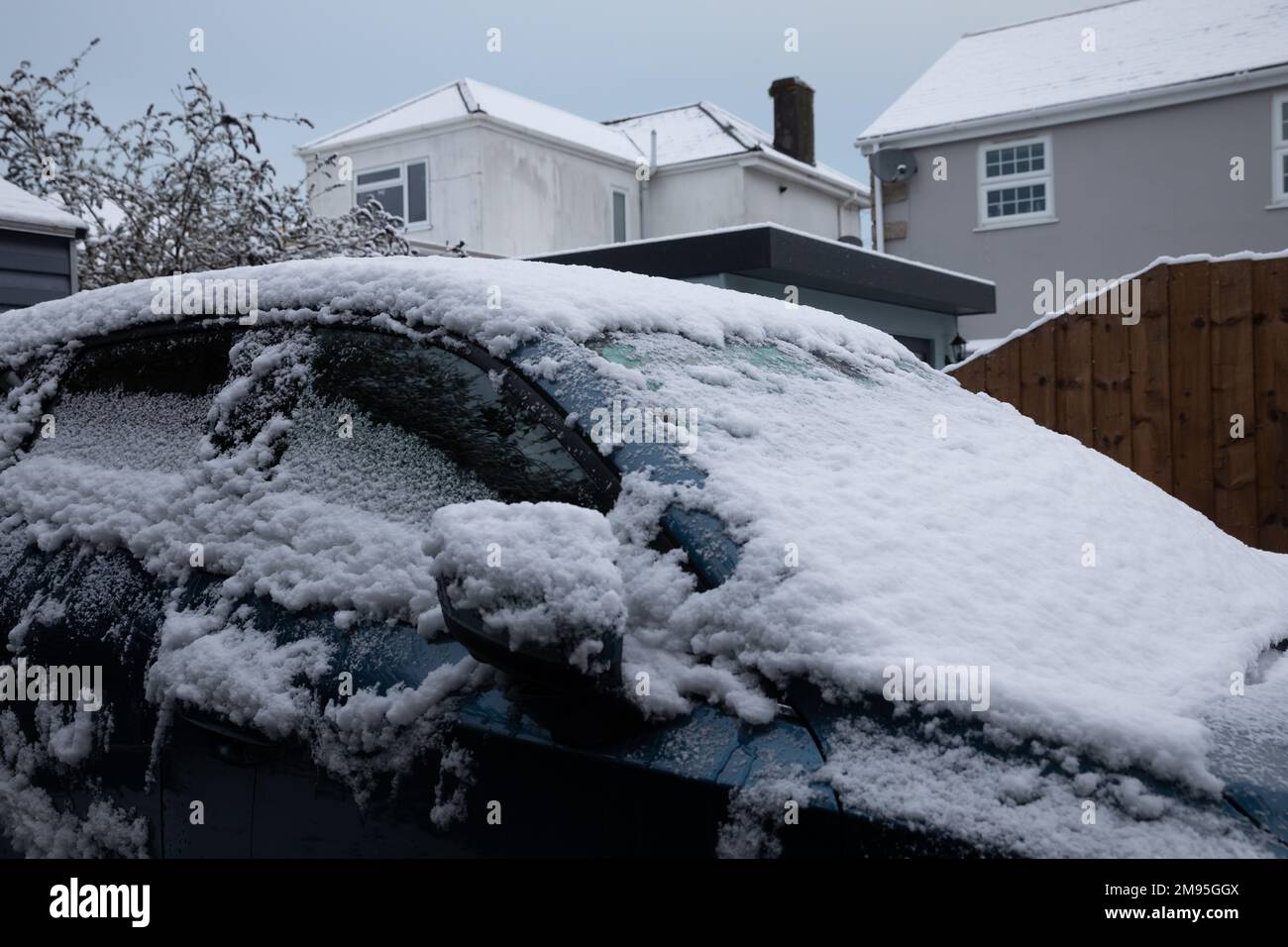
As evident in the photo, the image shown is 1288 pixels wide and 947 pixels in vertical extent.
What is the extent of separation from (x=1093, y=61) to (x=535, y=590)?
832 inches

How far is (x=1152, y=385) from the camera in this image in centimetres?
639

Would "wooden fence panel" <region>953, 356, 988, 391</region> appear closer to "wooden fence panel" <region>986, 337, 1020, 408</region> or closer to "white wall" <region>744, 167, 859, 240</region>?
"wooden fence panel" <region>986, 337, 1020, 408</region>

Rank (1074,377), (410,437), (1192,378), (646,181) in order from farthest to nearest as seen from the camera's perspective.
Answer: (646,181)
(1074,377)
(1192,378)
(410,437)

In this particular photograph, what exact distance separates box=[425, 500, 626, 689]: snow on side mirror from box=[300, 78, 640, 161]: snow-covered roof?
2032 centimetres

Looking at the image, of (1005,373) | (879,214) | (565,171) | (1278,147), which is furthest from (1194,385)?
(565,171)

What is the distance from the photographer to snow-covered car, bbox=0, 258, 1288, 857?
1.49 meters

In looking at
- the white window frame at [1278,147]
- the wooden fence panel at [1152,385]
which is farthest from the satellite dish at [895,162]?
the wooden fence panel at [1152,385]

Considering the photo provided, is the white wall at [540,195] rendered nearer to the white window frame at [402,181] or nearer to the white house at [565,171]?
the white house at [565,171]

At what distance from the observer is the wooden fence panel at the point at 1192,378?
6.20m

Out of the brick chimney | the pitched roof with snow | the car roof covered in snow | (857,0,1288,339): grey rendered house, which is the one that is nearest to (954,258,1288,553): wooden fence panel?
the car roof covered in snow

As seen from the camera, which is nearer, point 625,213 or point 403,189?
point 403,189

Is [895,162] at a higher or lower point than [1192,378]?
higher

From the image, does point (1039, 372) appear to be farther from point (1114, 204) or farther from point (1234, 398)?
point (1114, 204)
